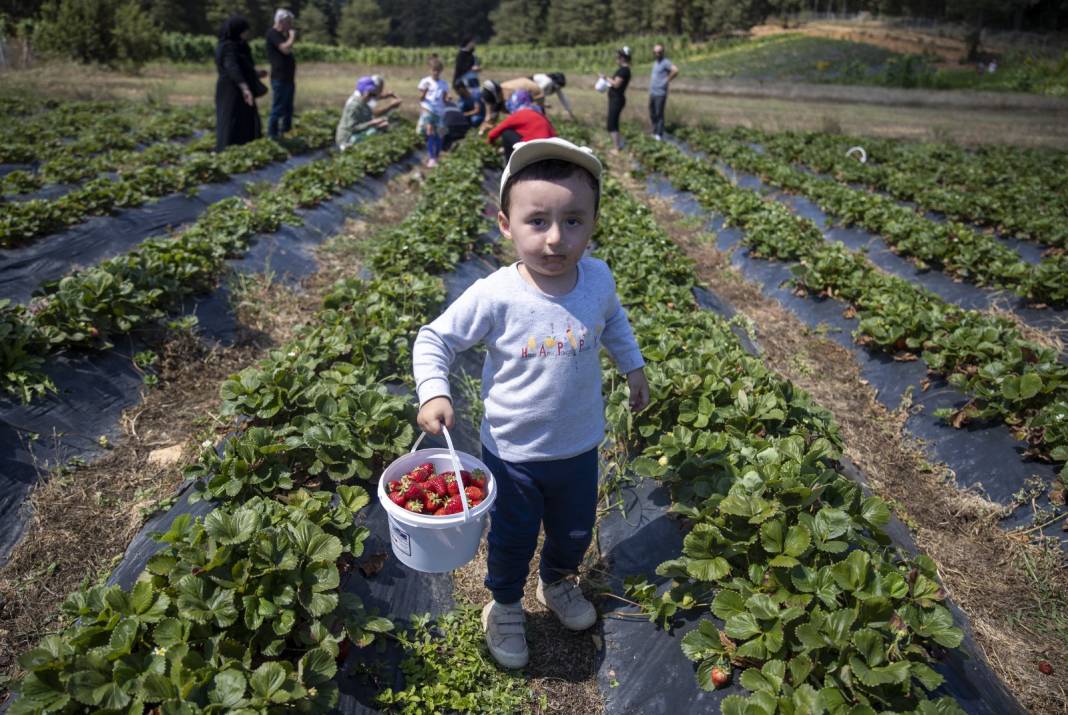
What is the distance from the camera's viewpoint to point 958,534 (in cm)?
385

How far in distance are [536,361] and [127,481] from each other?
2.96m

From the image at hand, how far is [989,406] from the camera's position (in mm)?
4230

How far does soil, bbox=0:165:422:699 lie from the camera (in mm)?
2986

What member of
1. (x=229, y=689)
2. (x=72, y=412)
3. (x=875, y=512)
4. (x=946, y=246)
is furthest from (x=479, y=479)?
(x=946, y=246)

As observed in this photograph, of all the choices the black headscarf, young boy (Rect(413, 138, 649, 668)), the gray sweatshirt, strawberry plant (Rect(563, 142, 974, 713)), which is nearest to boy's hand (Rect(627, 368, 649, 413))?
young boy (Rect(413, 138, 649, 668))

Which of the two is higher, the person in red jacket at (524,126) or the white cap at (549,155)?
the person in red jacket at (524,126)

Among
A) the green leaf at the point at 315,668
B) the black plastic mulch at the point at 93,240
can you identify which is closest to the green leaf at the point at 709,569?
the green leaf at the point at 315,668

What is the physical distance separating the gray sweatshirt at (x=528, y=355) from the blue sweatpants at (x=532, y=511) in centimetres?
10

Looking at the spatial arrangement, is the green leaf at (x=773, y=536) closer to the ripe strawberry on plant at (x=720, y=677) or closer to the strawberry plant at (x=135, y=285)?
the ripe strawberry on plant at (x=720, y=677)

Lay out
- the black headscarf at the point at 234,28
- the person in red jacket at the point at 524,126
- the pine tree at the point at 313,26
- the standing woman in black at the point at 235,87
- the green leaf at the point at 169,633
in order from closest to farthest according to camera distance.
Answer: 1. the green leaf at the point at 169,633
2. the person in red jacket at the point at 524,126
3. the black headscarf at the point at 234,28
4. the standing woman in black at the point at 235,87
5. the pine tree at the point at 313,26

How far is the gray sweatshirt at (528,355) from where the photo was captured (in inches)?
92.3

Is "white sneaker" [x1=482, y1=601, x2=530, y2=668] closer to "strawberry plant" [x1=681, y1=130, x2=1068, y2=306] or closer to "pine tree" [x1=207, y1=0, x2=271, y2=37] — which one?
"strawberry plant" [x1=681, y1=130, x2=1068, y2=306]

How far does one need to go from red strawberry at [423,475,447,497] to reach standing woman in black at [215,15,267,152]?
10.6 meters

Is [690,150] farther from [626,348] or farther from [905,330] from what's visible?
[626,348]
